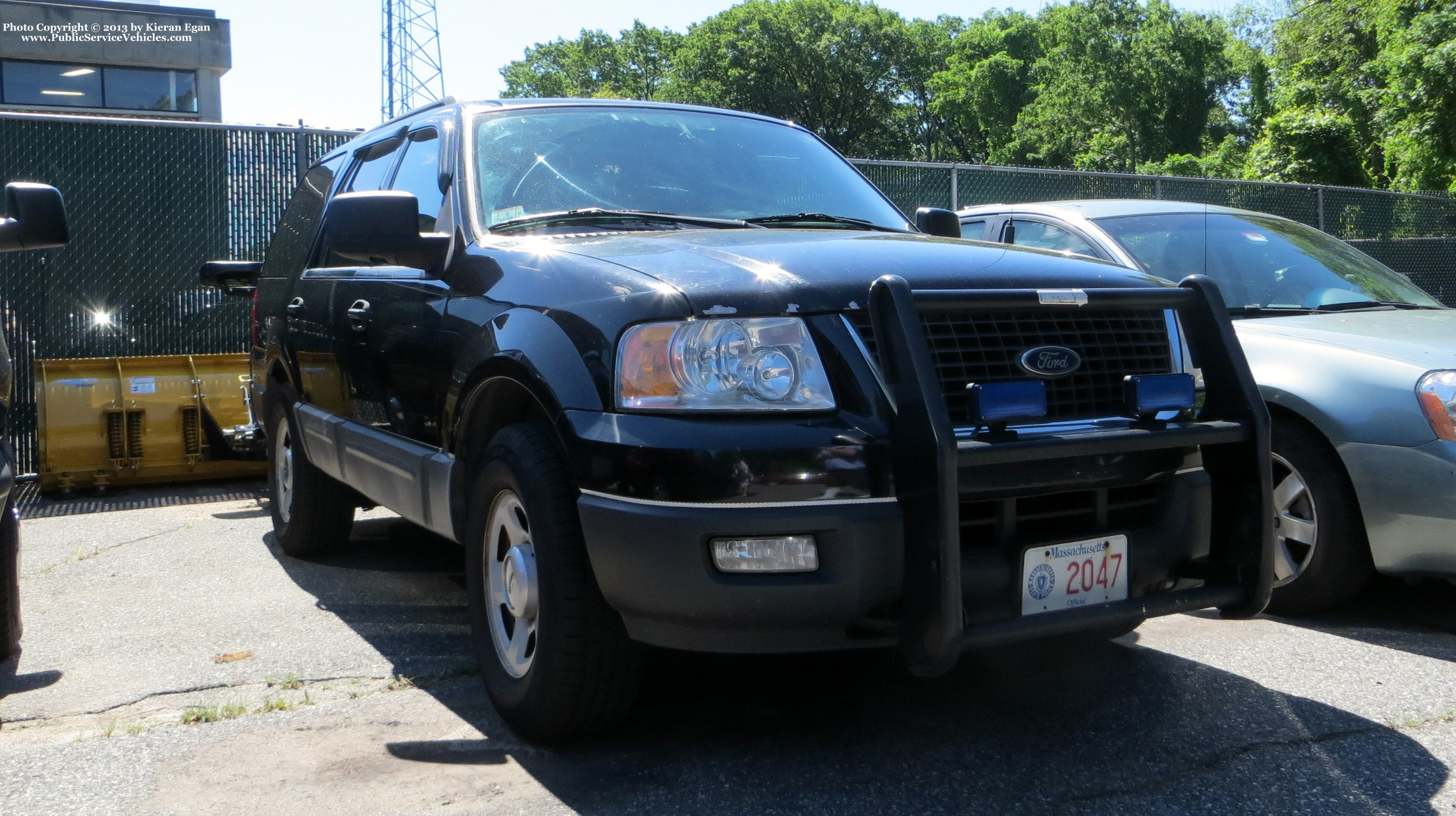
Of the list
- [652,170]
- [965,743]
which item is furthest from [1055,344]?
[652,170]

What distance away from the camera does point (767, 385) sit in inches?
111

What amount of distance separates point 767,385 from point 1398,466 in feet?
8.40

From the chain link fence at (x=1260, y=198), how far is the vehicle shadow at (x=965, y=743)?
6.72 metres

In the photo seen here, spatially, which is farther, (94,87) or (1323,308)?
(94,87)

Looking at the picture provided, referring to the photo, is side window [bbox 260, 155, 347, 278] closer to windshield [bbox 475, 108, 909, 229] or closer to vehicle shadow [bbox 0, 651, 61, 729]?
windshield [bbox 475, 108, 909, 229]

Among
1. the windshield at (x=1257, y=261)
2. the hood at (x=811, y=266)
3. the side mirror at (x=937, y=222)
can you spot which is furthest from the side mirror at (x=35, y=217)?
the windshield at (x=1257, y=261)

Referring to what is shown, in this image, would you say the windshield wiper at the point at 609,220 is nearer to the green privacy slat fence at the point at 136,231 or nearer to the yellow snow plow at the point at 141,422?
the yellow snow plow at the point at 141,422

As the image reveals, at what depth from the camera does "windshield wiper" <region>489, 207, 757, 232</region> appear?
381cm

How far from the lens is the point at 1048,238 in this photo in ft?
19.8

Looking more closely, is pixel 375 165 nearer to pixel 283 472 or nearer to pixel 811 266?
pixel 283 472

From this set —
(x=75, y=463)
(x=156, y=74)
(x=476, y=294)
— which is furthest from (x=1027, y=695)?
(x=156, y=74)

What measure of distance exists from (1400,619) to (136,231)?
26.2 feet

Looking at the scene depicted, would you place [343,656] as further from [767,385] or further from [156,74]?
[156,74]

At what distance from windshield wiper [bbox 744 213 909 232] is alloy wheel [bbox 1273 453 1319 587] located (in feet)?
5.53
